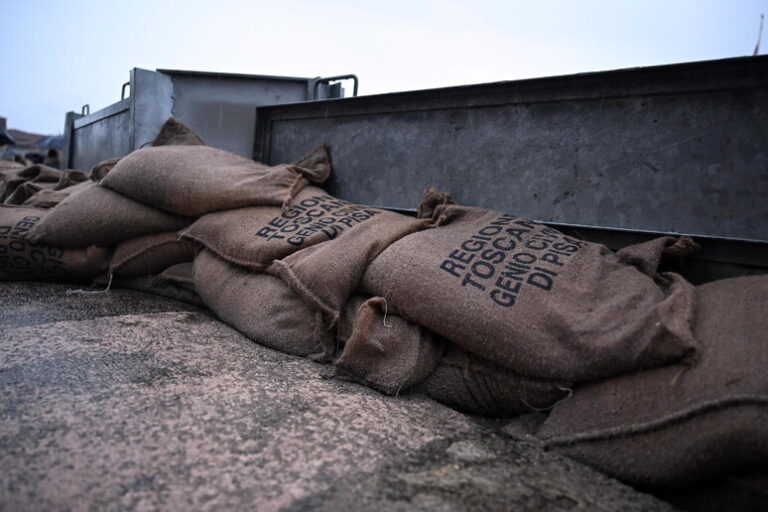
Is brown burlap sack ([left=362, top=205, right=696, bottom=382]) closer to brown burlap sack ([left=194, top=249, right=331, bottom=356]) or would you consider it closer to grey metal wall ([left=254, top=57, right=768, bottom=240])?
brown burlap sack ([left=194, top=249, right=331, bottom=356])

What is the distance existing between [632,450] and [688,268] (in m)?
0.87

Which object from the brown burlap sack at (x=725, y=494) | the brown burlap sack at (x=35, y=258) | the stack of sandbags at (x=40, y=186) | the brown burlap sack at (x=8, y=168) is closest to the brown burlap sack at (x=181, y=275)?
the brown burlap sack at (x=35, y=258)

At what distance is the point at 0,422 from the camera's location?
102 centimetres

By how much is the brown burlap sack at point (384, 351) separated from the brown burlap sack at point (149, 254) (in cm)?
107

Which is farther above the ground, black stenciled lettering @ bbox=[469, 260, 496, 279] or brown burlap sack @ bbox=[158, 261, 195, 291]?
black stenciled lettering @ bbox=[469, 260, 496, 279]

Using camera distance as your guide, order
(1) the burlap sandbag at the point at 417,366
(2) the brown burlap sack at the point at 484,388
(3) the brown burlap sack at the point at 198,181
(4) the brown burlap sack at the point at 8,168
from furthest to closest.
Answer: (4) the brown burlap sack at the point at 8,168 → (3) the brown burlap sack at the point at 198,181 → (1) the burlap sandbag at the point at 417,366 → (2) the brown burlap sack at the point at 484,388

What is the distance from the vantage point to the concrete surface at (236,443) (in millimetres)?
861

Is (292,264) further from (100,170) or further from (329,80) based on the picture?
(329,80)

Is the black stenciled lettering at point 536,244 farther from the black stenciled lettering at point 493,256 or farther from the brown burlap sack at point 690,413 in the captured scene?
the brown burlap sack at point 690,413

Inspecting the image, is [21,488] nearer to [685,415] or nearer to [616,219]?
[685,415]

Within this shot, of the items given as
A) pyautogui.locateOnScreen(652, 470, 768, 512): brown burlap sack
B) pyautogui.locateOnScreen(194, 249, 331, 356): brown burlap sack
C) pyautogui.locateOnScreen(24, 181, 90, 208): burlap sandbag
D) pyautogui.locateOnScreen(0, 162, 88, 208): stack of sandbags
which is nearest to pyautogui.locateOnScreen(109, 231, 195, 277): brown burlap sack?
pyautogui.locateOnScreen(194, 249, 331, 356): brown burlap sack

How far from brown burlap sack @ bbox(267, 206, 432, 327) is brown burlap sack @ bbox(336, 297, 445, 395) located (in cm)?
14

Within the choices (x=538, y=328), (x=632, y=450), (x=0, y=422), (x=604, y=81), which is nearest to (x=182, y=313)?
(x=0, y=422)

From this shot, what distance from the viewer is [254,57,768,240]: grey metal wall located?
1.61 metres
